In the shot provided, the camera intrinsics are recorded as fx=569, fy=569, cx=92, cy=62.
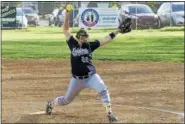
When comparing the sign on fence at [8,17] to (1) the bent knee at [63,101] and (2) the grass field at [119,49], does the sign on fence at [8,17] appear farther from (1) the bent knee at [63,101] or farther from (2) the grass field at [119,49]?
(1) the bent knee at [63,101]

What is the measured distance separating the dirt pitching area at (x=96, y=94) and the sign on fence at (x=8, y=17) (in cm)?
1951

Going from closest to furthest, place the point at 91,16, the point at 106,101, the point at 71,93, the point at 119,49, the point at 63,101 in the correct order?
the point at 106,101
the point at 71,93
the point at 63,101
the point at 119,49
the point at 91,16

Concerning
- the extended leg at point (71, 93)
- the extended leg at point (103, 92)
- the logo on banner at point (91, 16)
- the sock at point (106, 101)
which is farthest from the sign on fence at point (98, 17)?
the sock at point (106, 101)

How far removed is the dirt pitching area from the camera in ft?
33.7

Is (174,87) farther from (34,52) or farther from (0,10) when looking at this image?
(0,10)

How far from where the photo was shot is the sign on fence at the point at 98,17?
1489 inches

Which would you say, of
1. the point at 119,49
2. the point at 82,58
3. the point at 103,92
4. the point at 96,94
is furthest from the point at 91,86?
the point at 119,49

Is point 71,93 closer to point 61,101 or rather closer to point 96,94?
point 61,101

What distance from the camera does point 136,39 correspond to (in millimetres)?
31656

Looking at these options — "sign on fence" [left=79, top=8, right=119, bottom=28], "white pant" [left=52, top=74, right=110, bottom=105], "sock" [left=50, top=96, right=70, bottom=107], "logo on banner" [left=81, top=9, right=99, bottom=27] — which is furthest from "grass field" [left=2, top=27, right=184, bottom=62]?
"white pant" [left=52, top=74, right=110, bottom=105]

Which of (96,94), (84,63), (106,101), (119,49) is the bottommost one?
(119,49)

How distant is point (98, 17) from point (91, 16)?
0.69m

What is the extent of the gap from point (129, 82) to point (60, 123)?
606 cm

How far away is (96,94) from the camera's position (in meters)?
13.4
